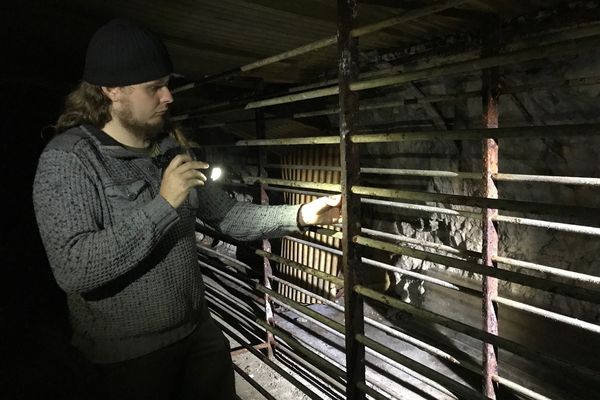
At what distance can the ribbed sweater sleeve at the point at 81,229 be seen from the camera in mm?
1740

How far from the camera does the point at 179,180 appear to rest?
191 centimetres

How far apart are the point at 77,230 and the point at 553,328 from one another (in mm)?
3964

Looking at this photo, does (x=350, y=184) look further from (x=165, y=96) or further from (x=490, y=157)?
(x=490, y=157)

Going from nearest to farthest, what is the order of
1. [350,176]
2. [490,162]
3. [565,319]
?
1. [350,176]
2. [565,319]
3. [490,162]

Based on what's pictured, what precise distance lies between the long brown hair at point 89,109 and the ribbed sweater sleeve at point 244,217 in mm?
742

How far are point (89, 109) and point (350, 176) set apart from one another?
1.42 metres

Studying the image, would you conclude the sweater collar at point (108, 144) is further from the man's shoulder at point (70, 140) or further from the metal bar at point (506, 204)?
the metal bar at point (506, 204)

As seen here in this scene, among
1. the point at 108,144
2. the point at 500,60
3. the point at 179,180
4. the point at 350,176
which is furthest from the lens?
the point at 350,176

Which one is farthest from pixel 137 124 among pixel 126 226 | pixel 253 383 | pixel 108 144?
pixel 253 383

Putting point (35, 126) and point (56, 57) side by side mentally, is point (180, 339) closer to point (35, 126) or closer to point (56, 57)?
point (56, 57)

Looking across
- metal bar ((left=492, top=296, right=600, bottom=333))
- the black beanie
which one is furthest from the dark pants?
metal bar ((left=492, top=296, right=600, bottom=333))

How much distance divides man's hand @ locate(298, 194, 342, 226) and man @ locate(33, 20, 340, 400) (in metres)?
0.68

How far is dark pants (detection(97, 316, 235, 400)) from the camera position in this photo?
205 centimetres

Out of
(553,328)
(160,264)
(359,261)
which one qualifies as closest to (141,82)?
(160,264)
